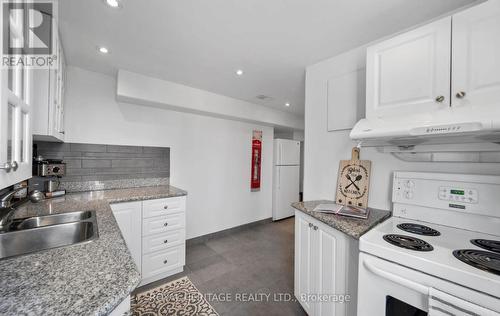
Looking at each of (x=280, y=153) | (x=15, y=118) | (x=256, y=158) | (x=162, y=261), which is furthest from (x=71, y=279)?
(x=280, y=153)

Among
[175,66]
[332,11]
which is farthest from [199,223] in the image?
[332,11]

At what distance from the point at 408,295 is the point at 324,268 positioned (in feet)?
1.82

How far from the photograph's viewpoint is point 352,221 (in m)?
A: 1.31

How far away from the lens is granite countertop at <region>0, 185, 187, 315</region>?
574mm

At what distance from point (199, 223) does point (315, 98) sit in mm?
2526

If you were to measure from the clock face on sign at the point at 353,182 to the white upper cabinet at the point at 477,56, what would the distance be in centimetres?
77

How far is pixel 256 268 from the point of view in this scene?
239 centimetres

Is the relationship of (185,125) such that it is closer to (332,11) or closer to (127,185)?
(127,185)

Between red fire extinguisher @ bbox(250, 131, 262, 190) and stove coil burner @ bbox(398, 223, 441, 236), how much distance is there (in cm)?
276

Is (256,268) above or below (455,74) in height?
below

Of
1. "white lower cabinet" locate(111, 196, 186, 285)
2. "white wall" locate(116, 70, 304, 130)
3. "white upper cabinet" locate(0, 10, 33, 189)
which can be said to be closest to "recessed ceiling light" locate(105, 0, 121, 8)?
"white upper cabinet" locate(0, 10, 33, 189)

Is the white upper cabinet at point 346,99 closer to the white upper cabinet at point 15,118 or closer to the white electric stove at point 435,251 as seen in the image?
the white electric stove at point 435,251

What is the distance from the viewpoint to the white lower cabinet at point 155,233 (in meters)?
1.98

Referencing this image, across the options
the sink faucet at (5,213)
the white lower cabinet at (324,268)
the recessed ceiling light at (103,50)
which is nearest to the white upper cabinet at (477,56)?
the white lower cabinet at (324,268)
